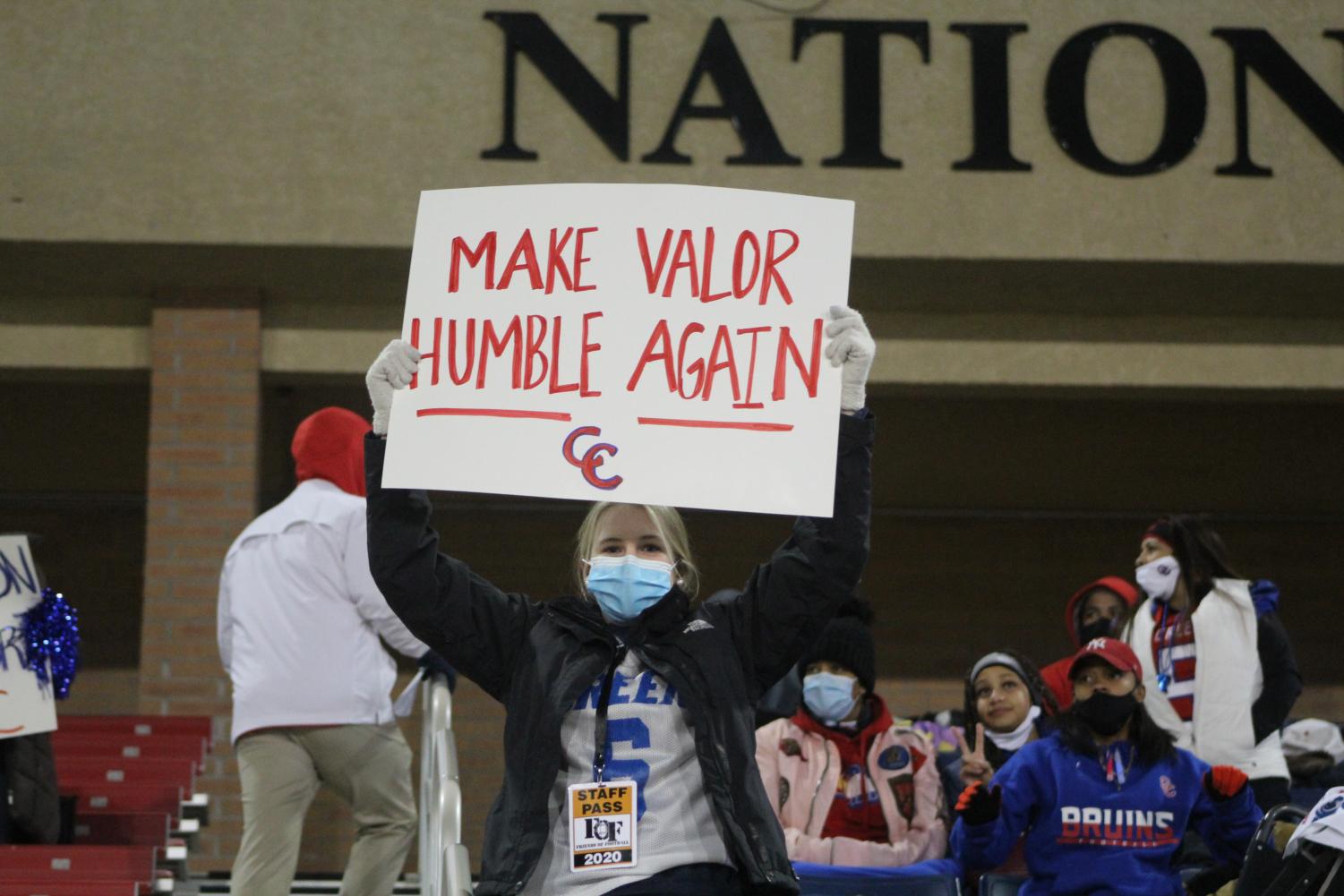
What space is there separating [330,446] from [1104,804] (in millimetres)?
2381

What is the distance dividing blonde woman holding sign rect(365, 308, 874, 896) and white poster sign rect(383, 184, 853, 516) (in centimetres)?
6

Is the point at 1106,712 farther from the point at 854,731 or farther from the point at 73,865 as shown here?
the point at 73,865

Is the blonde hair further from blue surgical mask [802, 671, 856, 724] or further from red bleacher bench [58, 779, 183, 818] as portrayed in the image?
red bleacher bench [58, 779, 183, 818]

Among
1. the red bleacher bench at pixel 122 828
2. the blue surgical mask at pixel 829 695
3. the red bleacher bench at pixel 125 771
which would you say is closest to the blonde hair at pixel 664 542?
the blue surgical mask at pixel 829 695

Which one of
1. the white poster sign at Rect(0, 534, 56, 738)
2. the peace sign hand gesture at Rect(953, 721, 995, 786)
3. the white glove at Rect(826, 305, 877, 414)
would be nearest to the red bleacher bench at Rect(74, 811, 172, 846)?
the white poster sign at Rect(0, 534, 56, 738)

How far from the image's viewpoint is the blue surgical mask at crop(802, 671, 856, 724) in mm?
5008

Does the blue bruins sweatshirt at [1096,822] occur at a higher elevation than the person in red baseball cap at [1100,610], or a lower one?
lower

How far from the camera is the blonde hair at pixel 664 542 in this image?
292 cm

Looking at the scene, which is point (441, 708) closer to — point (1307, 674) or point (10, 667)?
point (10, 667)

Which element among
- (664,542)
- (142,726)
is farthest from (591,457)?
(142,726)

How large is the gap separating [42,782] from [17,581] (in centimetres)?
59

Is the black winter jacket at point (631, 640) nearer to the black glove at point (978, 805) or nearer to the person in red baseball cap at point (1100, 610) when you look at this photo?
the black glove at point (978, 805)

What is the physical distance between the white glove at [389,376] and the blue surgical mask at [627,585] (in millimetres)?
435

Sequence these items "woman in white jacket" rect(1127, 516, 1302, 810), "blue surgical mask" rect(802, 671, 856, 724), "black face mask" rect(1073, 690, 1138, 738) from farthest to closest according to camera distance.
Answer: "woman in white jacket" rect(1127, 516, 1302, 810) < "blue surgical mask" rect(802, 671, 856, 724) < "black face mask" rect(1073, 690, 1138, 738)
